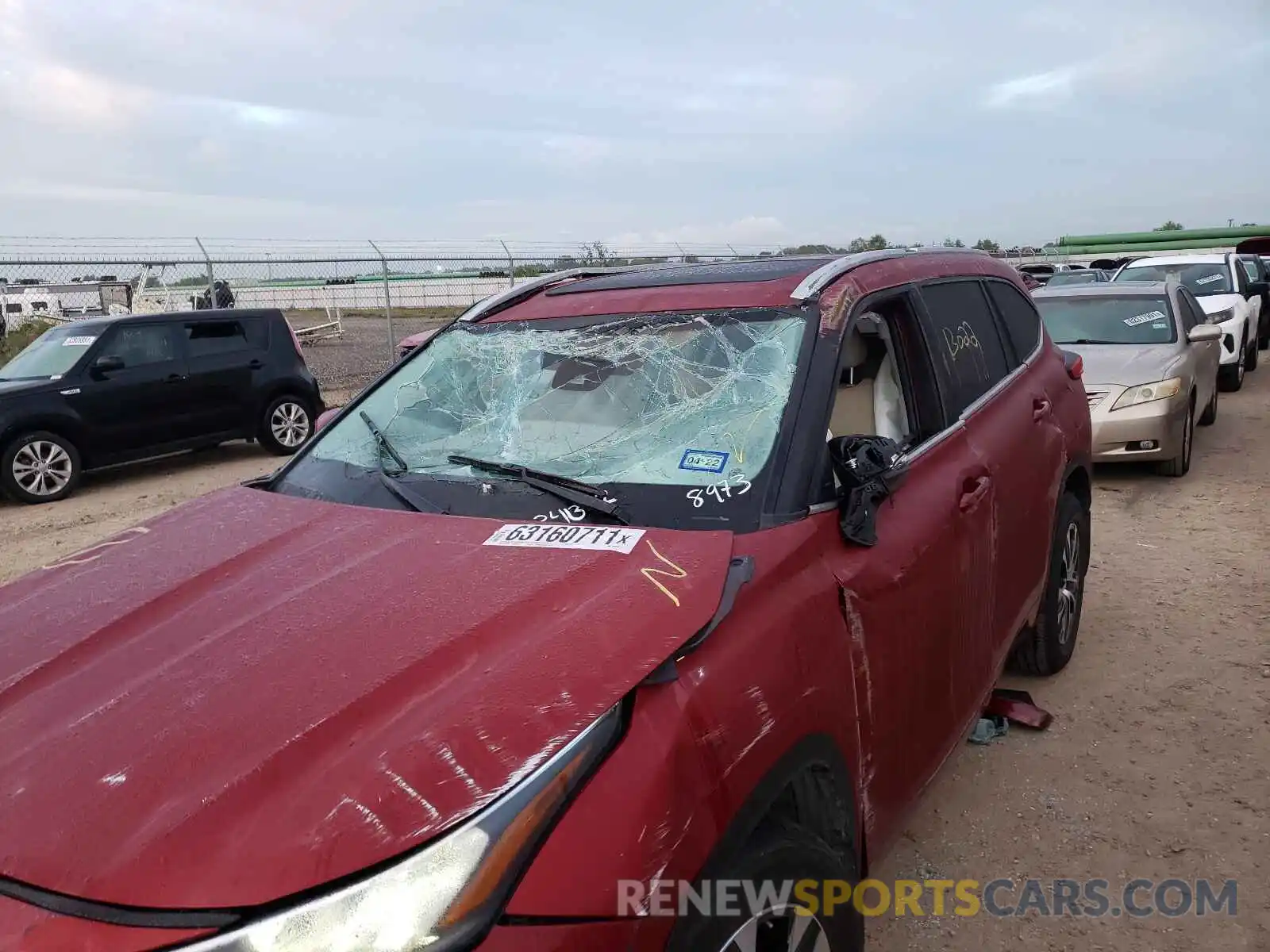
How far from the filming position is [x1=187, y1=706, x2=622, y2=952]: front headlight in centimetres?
129

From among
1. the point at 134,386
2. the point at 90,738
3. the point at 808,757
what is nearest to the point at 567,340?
the point at 808,757

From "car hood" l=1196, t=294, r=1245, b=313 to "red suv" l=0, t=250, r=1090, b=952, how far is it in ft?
35.8

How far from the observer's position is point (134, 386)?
9.94 meters

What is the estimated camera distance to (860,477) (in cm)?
225

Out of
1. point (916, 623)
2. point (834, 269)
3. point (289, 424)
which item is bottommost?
point (289, 424)

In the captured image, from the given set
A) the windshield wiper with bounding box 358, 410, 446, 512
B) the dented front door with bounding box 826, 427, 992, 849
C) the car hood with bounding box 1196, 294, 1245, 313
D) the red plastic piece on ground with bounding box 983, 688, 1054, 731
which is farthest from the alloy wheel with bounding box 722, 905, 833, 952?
the car hood with bounding box 1196, 294, 1245, 313

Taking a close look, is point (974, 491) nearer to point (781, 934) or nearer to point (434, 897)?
point (781, 934)

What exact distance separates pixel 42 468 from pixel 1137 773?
9588 millimetres

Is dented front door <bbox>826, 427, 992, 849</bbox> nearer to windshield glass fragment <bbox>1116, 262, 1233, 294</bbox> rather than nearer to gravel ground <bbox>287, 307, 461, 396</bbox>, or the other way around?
windshield glass fragment <bbox>1116, 262, 1233, 294</bbox>

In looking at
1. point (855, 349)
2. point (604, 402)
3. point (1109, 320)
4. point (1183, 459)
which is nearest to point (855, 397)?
point (855, 349)

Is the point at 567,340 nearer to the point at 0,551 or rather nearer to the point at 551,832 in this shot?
the point at 551,832

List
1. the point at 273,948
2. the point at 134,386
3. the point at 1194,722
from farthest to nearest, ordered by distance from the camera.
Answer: the point at 134,386, the point at 1194,722, the point at 273,948

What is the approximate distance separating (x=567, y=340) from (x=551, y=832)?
5.86 feet

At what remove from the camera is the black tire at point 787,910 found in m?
1.61
